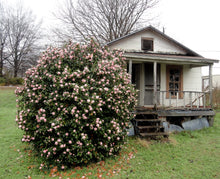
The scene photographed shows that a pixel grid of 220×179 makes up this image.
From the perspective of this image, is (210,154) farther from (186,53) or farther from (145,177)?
(186,53)

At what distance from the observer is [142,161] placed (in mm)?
4738

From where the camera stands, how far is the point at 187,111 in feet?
25.7

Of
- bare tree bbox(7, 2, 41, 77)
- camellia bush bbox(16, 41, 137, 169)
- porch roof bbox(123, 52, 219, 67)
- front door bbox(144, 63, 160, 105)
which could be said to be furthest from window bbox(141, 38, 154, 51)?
bare tree bbox(7, 2, 41, 77)

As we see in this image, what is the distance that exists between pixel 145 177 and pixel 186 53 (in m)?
8.29

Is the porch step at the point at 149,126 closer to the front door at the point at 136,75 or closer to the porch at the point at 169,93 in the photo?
the porch at the point at 169,93

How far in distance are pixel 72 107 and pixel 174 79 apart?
7.18 metres

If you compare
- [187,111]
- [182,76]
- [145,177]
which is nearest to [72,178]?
[145,177]

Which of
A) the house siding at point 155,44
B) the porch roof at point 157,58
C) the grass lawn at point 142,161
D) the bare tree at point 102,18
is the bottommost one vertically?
the grass lawn at point 142,161

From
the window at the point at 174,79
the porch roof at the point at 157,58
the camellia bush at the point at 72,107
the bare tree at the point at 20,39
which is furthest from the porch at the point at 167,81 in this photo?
the bare tree at the point at 20,39

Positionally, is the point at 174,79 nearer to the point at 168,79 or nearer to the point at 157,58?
the point at 168,79

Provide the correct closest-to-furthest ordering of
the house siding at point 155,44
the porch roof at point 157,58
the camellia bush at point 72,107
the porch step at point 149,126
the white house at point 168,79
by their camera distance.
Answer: the camellia bush at point 72,107, the porch step at point 149,126, the porch roof at point 157,58, the white house at point 168,79, the house siding at point 155,44

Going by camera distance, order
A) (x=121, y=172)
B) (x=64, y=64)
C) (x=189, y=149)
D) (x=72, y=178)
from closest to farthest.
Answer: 1. (x=72, y=178)
2. (x=121, y=172)
3. (x=64, y=64)
4. (x=189, y=149)

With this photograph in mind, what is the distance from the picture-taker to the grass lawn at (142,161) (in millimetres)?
4062

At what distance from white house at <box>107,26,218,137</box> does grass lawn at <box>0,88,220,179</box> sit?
1499mm
